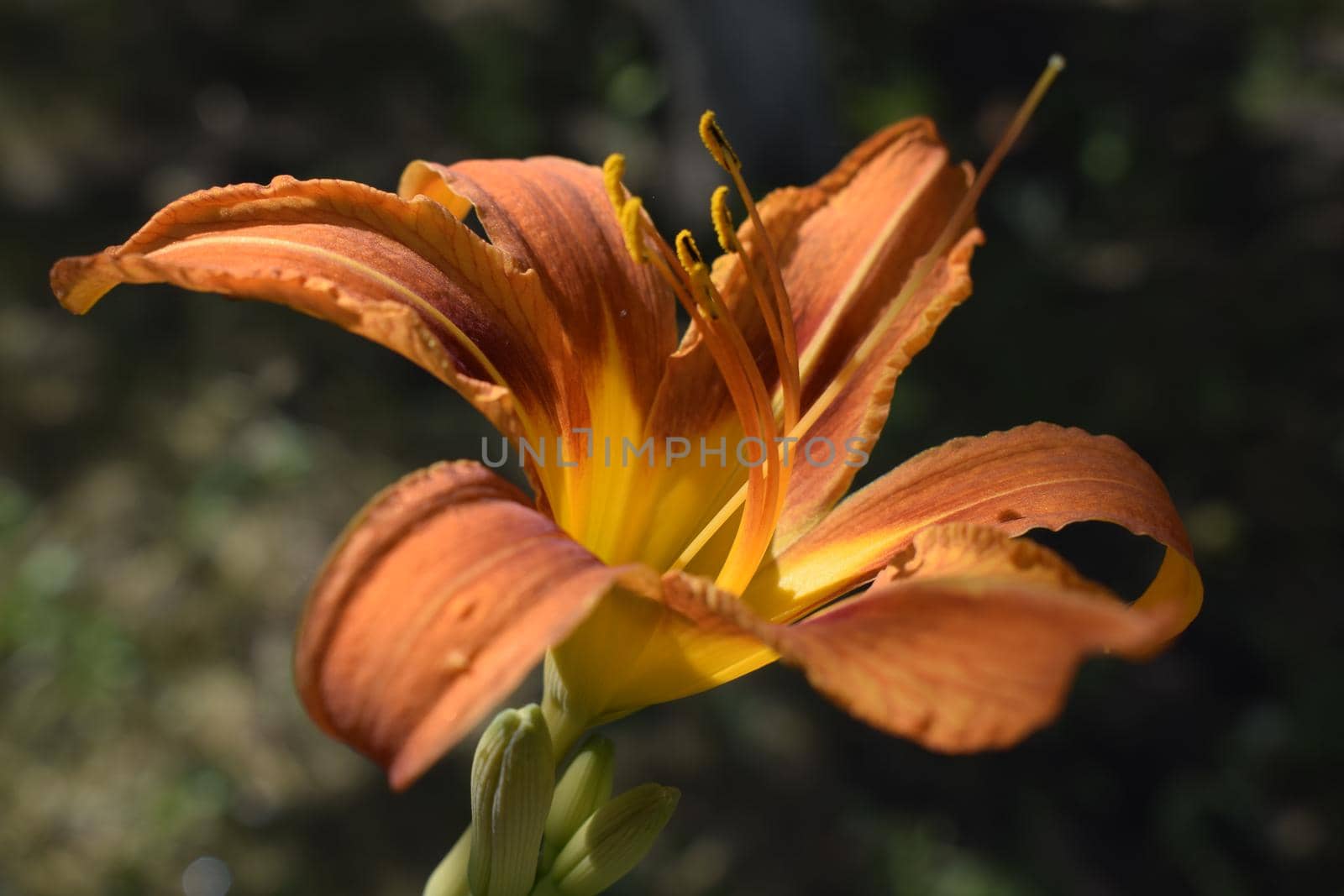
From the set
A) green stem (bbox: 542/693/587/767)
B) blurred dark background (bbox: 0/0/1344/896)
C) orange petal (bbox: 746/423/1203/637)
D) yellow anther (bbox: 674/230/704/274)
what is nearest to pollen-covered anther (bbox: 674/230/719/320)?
yellow anther (bbox: 674/230/704/274)

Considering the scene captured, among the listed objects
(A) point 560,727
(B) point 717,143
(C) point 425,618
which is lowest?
(A) point 560,727

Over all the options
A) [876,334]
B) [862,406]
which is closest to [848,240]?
[876,334]

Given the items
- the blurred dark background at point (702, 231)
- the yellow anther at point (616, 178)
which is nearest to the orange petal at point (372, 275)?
the yellow anther at point (616, 178)

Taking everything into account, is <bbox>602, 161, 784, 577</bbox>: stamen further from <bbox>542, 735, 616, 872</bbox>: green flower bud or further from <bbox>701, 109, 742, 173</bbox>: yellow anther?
<bbox>542, 735, 616, 872</bbox>: green flower bud

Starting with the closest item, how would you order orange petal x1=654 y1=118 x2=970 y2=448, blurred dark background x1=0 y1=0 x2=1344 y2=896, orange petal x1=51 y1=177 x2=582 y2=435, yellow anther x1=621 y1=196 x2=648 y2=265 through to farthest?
orange petal x1=51 y1=177 x2=582 y2=435 < yellow anther x1=621 y1=196 x2=648 y2=265 < orange petal x1=654 y1=118 x2=970 y2=448 < blurred dark background x1=0 y1=0 x2=1344 y2=896

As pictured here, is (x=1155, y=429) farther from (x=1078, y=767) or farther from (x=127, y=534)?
(x=127, y=534)

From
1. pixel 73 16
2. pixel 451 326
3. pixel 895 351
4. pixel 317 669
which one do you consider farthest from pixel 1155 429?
pixel 73 16

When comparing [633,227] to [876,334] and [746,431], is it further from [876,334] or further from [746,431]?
[876,334]
